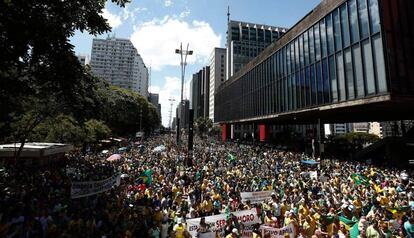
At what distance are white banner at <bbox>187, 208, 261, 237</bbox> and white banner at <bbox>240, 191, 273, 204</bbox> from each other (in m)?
1.38

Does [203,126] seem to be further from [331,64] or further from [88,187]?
[88,187]

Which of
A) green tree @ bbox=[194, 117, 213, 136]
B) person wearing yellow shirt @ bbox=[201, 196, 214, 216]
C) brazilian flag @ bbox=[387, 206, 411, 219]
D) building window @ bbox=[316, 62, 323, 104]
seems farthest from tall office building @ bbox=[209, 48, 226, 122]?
brazilian flag @ bbox=[387, 206, 411, 219]

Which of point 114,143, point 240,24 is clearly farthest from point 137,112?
point 240,24

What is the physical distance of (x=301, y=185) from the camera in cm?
1731

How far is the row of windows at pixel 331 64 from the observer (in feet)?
78.0

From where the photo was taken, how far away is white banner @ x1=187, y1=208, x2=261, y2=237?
10734 mm

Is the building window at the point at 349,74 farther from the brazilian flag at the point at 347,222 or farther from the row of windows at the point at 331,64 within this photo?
the brazilian flag at the point at 347,222

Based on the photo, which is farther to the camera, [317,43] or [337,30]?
[317,43]

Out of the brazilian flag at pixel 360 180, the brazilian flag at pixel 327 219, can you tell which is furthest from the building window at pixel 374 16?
the brazilian flag at pixel 327 219

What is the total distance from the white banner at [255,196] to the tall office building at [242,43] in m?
115

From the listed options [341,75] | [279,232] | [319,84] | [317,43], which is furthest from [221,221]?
[317,43]

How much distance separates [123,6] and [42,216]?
899 centimetres

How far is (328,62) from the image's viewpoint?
1180 inches

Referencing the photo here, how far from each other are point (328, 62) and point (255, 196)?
73.8 ft
